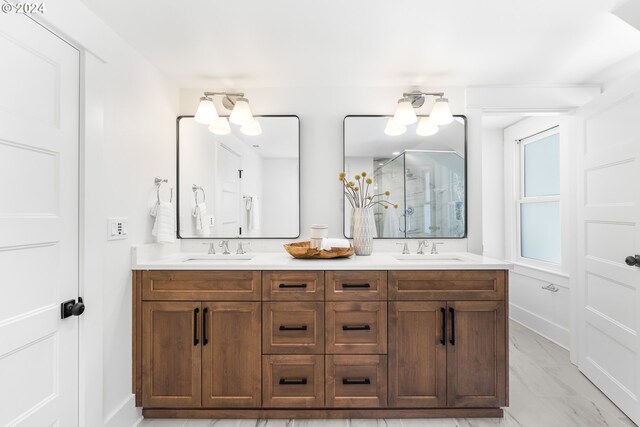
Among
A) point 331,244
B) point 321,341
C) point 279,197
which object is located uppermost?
point 279,197

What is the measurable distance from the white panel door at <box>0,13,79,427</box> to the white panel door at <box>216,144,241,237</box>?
3.42 ft

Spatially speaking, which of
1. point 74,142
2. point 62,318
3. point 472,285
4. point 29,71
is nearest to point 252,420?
point 62,318

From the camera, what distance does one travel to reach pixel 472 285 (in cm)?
187

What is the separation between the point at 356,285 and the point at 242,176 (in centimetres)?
122

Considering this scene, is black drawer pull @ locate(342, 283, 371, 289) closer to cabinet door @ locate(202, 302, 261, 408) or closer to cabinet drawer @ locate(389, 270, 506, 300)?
cabinet drawer @ locate(389, 270, 506, 300)

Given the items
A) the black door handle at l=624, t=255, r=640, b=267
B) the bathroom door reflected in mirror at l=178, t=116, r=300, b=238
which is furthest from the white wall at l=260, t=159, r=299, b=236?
the black door handle at l=624, t=255, r=640, b=267

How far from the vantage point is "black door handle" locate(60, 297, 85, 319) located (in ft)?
4.58

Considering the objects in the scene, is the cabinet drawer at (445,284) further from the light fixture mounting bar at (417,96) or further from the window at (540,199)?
the window at (540,199)

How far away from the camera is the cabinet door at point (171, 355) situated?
73.0 inches

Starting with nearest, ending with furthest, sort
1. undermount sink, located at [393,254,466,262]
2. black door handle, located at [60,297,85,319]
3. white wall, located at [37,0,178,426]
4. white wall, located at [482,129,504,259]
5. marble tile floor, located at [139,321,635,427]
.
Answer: black door handle, located at [60,297,85,319] → white wall, located at [37,0,178,426] → marble tile floor, located at [139,321,635,427] → undermount sink, located at [393,254,466,262] → white wall, located at [482,129,504,259]

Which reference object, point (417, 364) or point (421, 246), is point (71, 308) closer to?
point (417, 364)

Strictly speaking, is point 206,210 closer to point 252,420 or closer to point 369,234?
point 369,234

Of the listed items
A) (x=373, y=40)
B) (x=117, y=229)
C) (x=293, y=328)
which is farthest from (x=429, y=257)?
(x=117, y=229)

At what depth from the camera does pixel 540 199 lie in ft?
10.8
